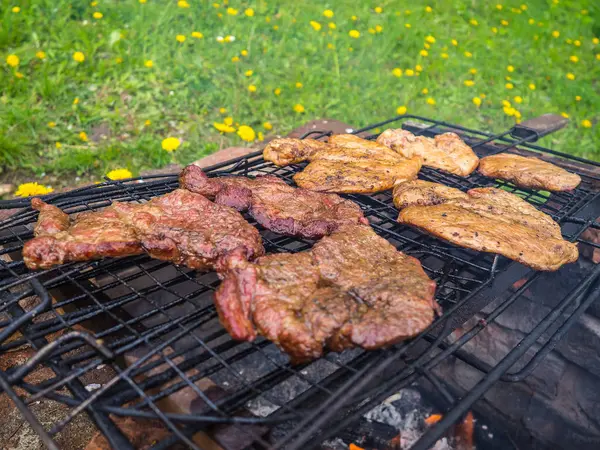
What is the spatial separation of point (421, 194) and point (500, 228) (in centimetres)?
59

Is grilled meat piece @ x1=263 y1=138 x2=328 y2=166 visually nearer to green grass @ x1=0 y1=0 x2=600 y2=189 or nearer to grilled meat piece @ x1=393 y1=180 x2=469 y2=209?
grilled meat piece @ x1=393 y1=180 x2=469 y2=209

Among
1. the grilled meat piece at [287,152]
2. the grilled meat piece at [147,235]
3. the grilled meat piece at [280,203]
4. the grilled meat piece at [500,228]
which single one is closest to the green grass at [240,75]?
the grilled meat piece at [287,152]

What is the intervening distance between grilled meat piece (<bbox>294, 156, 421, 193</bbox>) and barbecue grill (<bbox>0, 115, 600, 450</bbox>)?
0.15 metres

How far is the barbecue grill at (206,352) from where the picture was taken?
167 cm

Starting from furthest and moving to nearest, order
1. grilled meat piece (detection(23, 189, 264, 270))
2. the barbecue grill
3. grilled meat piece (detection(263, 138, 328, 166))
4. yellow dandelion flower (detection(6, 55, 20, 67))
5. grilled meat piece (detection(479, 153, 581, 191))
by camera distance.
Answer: yellow dandelion flower (detection(6, 55, 20, 67)) < grilled meat piece (detection(263, 138, 328, 166)) < grilled meat piece (detection(479, 153, 581, 191)) < grilled meat piece (detection(23, 189, 264, 270)) < the barbecue grill

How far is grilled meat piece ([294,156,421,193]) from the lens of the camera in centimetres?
328

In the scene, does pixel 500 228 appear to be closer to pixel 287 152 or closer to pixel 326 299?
pixel 326 299

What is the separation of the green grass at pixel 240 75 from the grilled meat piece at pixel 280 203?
112 inches

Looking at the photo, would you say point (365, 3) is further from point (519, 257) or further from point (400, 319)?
point (400, 319)

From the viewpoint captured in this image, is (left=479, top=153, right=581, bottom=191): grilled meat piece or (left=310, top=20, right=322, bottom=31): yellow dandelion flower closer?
(left=479, top=153, right=581, bottom=191): grilled meat piece

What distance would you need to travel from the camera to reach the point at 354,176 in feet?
11.0

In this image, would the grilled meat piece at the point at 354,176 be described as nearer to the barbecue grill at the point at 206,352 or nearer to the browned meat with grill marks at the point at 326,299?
the barbecue grill at the point at 206,352

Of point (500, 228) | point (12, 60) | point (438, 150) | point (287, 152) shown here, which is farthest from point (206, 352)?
point (12, 60)

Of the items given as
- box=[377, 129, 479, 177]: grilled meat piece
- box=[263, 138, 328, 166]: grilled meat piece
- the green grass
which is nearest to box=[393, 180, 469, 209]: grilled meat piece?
box=[377, 129, 479, 177]: grilled meat piece
